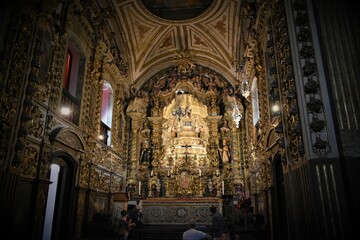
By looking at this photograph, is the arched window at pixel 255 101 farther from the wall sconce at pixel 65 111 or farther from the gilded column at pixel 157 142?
the wall sconce at pixel 65 111

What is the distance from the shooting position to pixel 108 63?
1287cm

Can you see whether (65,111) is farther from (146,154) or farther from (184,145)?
(184,145)

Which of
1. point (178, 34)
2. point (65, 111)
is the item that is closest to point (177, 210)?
point (65, 111)

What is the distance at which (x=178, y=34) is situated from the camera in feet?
49.9

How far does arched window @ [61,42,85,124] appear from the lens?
31.0 ft

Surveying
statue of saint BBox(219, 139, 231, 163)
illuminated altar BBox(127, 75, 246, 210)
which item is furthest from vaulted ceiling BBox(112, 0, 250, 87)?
statue of saint BBox(219, 139, 231, 163)

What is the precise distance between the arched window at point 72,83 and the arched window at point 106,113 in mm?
2498

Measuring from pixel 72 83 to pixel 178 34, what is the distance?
703 centimetres

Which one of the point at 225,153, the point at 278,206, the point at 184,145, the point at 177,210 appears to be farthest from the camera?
the point at 184,145

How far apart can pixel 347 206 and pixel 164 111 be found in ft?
42.3

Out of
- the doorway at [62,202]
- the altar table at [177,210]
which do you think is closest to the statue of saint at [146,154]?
the altar table at [177,210]

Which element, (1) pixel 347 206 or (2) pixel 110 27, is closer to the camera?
(1) pixel 347 206

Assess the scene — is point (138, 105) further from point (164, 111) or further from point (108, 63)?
point (108, 63)

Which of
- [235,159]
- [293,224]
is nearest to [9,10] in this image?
[293,224]
